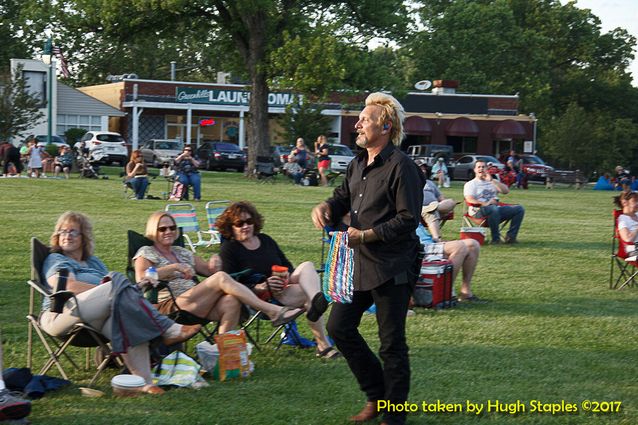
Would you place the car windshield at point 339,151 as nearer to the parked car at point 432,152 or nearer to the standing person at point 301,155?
the parked car at point 432,152

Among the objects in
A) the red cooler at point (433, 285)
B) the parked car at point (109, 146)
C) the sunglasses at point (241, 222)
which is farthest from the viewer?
the parked car at point (109, 146)

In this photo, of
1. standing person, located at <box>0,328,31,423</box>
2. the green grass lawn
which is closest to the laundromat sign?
the green grass lawn

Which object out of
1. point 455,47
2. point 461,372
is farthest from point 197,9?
point 455,47

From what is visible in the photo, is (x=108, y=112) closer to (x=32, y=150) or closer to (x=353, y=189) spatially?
(x=32, y=150)

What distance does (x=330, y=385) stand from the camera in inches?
234

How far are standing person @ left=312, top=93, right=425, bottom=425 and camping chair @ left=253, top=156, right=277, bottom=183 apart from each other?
1036 inches

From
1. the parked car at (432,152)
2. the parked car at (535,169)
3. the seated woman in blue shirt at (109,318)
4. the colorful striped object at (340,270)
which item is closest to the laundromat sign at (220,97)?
the parked car at (432,152)

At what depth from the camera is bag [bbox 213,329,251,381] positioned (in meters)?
6.03

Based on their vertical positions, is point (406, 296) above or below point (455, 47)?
below

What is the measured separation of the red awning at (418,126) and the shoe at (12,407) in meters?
47.2

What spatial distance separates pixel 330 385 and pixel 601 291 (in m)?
5.09

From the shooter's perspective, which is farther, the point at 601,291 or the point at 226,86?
the point at 226,86

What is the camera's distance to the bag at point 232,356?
603cm

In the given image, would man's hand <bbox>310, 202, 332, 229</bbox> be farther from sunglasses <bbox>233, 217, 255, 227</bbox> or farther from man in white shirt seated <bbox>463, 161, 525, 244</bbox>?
man in white shirt seated <bbox>463, 161, 525, 244</bbox>
